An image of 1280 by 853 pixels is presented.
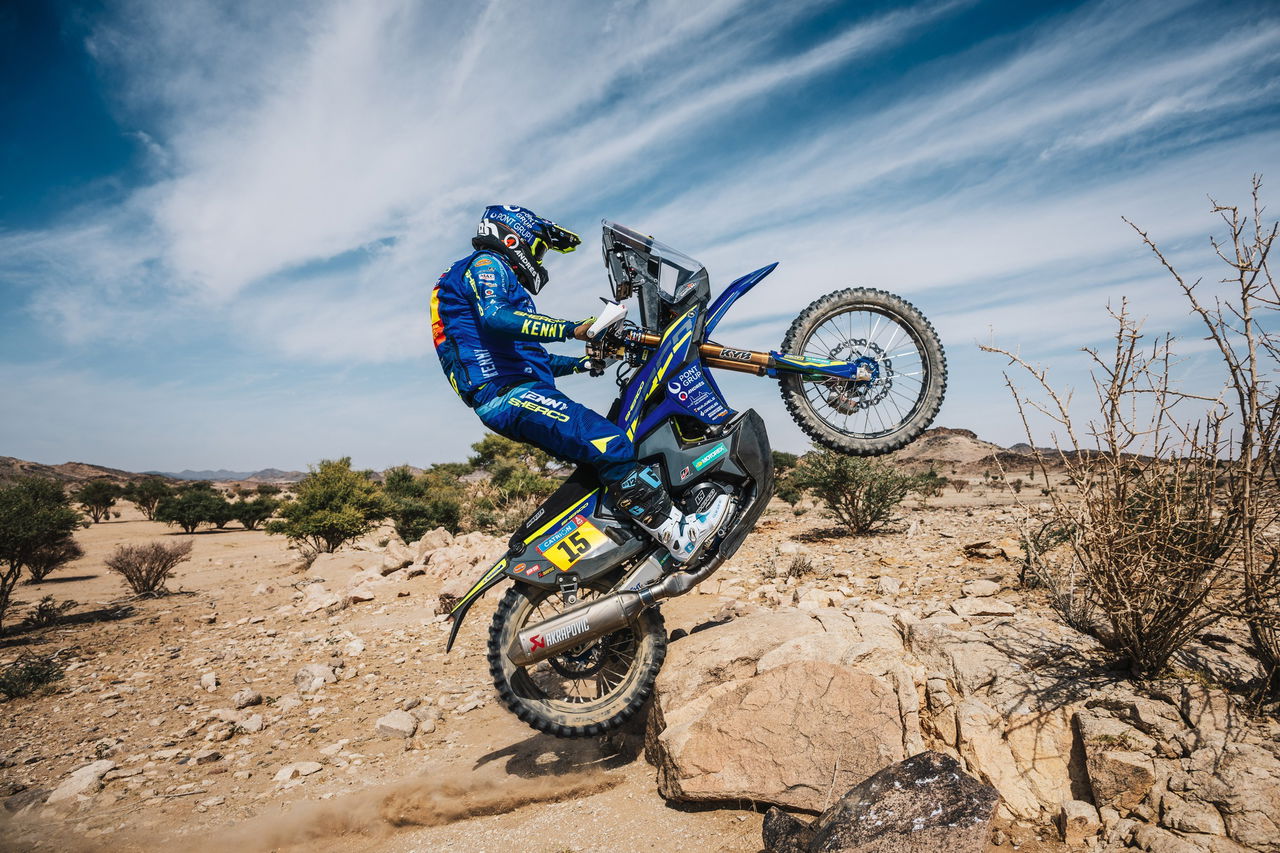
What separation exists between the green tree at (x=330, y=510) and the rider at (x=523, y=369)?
1387cm

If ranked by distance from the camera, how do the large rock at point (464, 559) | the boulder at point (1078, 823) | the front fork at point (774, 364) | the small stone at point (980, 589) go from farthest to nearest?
the large rock at point (464, 559) → the small stone at point (980, 589) → the front fork at point (774, 364) → the boulder at point (1078, 823)

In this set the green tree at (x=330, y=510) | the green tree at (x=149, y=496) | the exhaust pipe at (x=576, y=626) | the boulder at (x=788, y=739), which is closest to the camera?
the boulder at (x=788, y=739)

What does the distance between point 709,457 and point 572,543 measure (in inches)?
45.4

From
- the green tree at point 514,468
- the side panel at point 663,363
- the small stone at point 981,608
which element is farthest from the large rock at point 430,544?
the small stone at point 981,608

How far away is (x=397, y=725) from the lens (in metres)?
5.35

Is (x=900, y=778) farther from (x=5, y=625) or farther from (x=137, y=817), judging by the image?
(x=5, y=625)

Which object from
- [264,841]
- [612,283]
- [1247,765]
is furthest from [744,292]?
[264,841]

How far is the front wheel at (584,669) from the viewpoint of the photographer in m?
4.26

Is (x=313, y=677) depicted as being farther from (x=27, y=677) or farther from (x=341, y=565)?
(x=341, y=565)

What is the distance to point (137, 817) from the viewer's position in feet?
14.1

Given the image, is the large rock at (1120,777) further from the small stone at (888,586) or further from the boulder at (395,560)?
the boulder at (395,560)

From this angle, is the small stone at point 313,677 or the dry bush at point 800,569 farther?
the dry bush at point 800,569

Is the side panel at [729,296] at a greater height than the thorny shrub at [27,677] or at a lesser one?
greater

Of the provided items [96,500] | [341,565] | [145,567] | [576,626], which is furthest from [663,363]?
[96,500]
